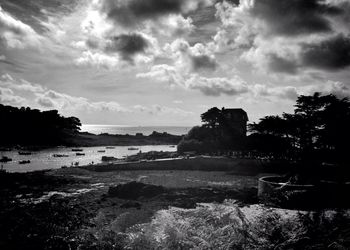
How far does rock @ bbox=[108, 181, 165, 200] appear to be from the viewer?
26.9 metres

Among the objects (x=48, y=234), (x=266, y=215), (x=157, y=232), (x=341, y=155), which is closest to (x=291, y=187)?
(x=266, y=215)

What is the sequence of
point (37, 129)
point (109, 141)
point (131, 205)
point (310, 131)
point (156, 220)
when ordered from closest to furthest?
point (156, 220), point (131, 205), point (310, 131), point (37, 129), point (109, 141)

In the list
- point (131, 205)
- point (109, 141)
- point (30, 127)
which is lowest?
point (131, 205)

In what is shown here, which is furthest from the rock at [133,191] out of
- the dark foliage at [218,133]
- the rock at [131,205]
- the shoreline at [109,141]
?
the shoreline at [109,141]

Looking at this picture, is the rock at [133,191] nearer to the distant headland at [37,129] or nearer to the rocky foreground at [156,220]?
the rocky foreground at [156,220]

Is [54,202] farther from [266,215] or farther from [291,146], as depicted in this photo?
[291,146]

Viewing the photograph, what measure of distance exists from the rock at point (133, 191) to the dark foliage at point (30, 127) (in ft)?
322

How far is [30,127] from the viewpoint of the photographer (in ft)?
372

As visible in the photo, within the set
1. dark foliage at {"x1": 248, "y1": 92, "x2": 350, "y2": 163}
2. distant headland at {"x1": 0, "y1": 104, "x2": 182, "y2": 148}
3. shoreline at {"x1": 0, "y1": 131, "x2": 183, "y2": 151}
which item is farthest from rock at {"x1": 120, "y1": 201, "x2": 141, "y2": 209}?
distant headland at {"x1": 0, "y1": 104, "x2": 182, "y2": 148}

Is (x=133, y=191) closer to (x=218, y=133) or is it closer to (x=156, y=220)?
(x=156, y=220)

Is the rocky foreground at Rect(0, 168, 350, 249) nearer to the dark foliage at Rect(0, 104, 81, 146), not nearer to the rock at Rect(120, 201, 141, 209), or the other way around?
the rock at Rect(120, 201, 141, 209)

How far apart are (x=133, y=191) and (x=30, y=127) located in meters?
→ 102

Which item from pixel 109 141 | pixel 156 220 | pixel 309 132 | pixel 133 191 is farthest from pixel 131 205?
pixel 109 141

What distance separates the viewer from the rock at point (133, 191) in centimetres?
2689
